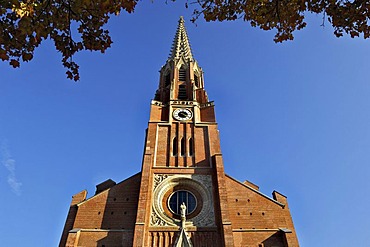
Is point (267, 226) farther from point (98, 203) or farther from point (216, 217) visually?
Result: point (98, 203)

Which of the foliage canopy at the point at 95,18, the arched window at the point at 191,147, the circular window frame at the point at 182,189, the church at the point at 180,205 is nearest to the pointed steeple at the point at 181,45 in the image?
the church at the point at 180,205

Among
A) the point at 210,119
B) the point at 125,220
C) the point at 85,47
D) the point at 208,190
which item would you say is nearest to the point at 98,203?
the point at 125,220

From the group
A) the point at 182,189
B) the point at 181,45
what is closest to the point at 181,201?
the point at 182,189

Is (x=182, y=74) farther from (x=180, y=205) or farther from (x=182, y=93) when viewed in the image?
(x=180, y=205)

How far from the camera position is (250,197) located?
69.5 ft

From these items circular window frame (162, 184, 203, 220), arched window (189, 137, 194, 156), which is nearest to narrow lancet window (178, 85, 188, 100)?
arched window (189, 137, 194, 156)

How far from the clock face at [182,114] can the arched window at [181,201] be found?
7.36 m

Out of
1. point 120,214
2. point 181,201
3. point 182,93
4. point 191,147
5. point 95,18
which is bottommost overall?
point 95,18

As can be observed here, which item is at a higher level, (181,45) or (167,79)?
(181,45)

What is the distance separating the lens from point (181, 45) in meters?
41.3

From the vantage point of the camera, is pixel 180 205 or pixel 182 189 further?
pixel 182 189

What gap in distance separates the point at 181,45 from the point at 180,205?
25599mm

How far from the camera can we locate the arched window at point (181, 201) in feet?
67.2

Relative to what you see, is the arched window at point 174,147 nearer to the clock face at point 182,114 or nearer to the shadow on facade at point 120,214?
the clock face at point 182,114
